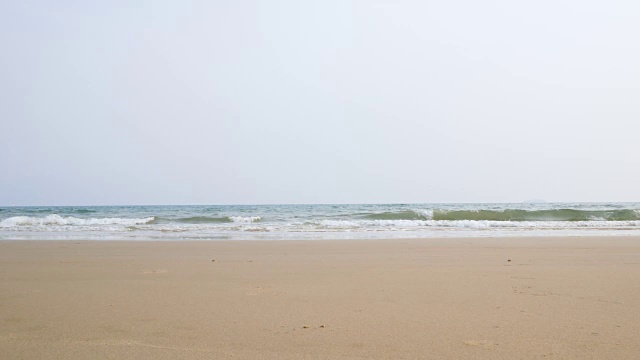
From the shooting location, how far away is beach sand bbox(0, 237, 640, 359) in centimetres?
284

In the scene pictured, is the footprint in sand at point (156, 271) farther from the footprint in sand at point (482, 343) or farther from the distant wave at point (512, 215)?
the distant wave at point (512, 215)

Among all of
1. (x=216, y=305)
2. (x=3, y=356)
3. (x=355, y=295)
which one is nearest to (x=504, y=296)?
(x=355, y=295)

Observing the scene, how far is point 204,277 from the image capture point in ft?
18.1

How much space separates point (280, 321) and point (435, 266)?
3432 mm

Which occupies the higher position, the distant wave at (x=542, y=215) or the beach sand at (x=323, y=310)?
the distant wave at (x=542, y=215)

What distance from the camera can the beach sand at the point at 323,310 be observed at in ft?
9.30

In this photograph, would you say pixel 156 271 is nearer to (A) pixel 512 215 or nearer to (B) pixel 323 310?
(B) pixel 323 310

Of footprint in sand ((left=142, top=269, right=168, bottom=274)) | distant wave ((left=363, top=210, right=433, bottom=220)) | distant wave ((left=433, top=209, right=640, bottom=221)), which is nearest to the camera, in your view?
footprint in sand ((left=142, top=269, right=168, bottom=274))

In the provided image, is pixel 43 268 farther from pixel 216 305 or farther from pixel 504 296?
pixel 504 296

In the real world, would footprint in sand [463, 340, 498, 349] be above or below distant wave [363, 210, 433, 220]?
below

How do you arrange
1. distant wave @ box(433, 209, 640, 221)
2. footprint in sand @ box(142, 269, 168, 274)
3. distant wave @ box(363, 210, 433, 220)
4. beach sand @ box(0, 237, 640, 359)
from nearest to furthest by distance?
1. beach sand @ box(0, 237, 640, 359)
2. footprint in sand @ box(142, 269, 168, 274)
3. distant wave @ box(433, 209, 640, 221)
4. distant wave @ box(363, 210, 433, 220)

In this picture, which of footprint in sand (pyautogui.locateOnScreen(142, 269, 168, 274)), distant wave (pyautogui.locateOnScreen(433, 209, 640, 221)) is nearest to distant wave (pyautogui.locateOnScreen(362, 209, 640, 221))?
distant wave (pyautogui.locateOnScreen(433, 209, 640, 221))

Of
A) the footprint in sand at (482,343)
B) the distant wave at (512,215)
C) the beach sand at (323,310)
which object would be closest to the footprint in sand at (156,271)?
the beach sand at (323,310)

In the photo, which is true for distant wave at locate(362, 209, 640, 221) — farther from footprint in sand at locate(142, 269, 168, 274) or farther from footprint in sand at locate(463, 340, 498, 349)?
footprint in sand at locate(463, 340, 498, 349)
